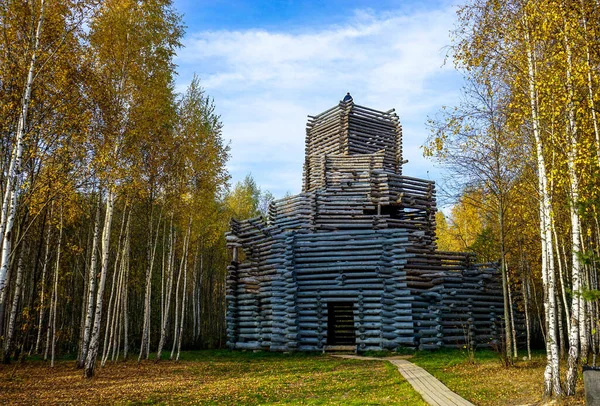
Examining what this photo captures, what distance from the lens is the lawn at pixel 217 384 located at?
942 cm

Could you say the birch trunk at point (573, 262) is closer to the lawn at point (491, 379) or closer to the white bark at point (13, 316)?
the lawn at point (491, 379)

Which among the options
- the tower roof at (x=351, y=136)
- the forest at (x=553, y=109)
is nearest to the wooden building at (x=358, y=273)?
the tower roof at (x=351, y=136)

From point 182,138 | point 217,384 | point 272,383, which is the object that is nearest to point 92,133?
point 182,138

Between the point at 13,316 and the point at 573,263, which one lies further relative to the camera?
the point at 13,316

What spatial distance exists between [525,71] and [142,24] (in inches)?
445

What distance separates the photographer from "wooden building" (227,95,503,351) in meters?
18.8

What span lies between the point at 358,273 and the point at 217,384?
29.7ft

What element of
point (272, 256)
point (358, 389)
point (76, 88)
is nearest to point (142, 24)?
point (76, 88)

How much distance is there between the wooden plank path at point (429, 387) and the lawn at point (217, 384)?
22 centimetres

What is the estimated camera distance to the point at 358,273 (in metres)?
19.4

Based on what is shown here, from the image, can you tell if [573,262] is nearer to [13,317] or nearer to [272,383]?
[272,383]

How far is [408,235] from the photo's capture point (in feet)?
63.6

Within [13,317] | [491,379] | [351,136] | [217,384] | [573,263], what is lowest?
[217,384]

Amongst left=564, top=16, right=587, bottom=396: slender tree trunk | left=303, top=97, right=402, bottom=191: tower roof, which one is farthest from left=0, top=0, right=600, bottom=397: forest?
left=303, top=97, right=402, bottom=191: tower roof
